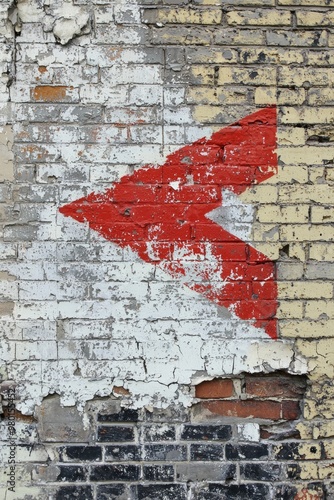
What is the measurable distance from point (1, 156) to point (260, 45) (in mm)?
1126

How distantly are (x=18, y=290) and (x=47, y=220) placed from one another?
30cm

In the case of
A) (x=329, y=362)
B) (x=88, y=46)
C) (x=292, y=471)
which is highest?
(x=88, y=46)

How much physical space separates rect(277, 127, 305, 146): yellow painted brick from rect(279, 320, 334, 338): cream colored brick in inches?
28.3

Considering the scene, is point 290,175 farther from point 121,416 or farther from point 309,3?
point 121,416

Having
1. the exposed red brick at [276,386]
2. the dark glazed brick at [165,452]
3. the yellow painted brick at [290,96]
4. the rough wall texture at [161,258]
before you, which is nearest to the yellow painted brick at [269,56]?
the rough wall texture at [161,258]

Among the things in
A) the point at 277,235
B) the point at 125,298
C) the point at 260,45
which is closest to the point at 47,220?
the point at 125,298

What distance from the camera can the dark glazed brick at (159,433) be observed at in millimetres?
2293

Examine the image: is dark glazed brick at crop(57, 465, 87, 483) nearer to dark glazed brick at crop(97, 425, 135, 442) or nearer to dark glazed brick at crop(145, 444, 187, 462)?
dark glazed brick at crop(97, 425, 135, 442)

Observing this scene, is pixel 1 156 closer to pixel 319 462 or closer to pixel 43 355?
pixel 43 355

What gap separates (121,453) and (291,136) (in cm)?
144

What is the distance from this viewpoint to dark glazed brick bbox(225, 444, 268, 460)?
2299 millimetres

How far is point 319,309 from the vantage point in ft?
7.59

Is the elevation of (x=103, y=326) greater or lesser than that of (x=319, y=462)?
greater

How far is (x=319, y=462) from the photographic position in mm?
2299
